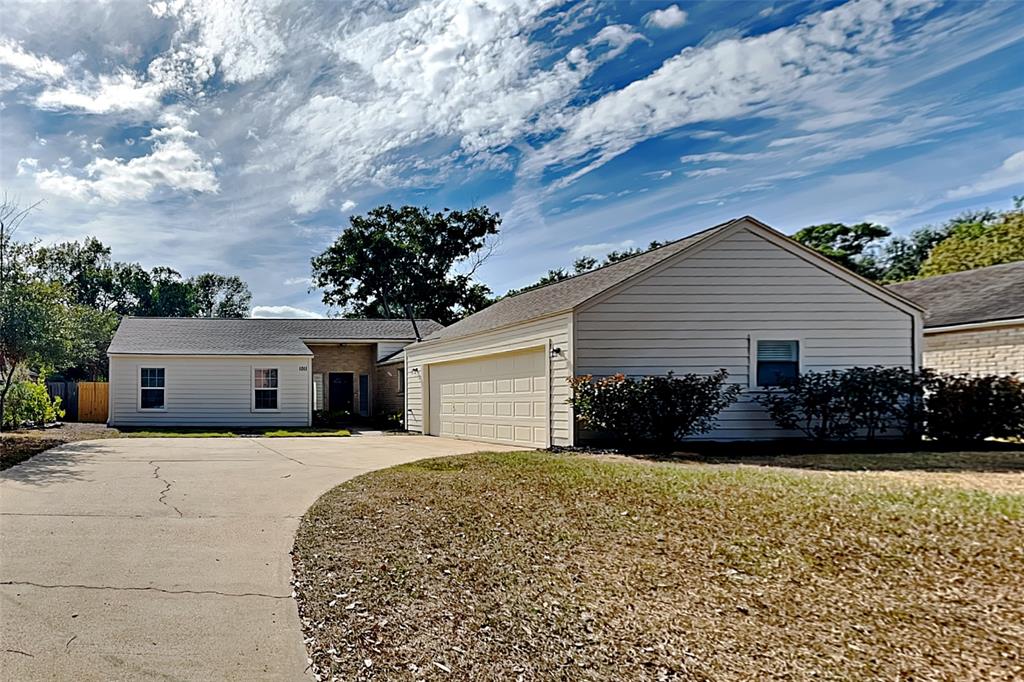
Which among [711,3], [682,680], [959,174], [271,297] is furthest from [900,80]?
[271,297]

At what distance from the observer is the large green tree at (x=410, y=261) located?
1587 inches

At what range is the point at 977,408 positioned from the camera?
37.4ft

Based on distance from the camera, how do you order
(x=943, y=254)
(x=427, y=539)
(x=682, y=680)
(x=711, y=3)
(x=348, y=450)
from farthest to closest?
(x=943, y=254)
(x=348, y=450)
(x=711, y=3)
(x=427, y=539)
(x=682, y=680)

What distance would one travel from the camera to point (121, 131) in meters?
11.8

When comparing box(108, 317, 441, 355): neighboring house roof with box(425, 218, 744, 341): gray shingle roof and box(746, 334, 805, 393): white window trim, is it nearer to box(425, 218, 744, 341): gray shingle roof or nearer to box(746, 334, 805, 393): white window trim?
box(425, 218, 744, 341): gray shingle roof

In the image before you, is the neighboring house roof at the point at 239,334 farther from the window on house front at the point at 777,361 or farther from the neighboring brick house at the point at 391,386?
the window on house front at the point at 777,361

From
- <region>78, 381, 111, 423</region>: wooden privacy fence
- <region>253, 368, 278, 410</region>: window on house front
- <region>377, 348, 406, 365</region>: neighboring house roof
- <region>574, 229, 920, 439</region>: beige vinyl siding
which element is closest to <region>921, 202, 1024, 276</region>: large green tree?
<region>574, 229, 920, 439</region>: beige vinyl siding

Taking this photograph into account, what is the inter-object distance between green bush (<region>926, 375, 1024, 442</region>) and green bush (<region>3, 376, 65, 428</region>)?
70.9 feet

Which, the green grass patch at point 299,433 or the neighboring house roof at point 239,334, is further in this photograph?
the neighboring house roof at point 239,334

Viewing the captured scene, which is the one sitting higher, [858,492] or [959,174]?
[959,174]

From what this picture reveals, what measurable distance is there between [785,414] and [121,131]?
13.8m

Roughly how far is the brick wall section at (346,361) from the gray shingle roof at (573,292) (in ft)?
29.0

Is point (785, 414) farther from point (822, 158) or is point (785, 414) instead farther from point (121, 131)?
point (121, 131)

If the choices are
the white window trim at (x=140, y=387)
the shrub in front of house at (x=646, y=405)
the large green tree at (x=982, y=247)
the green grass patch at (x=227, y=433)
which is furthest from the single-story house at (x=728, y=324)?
the large green tree at (x=982, y=247)
